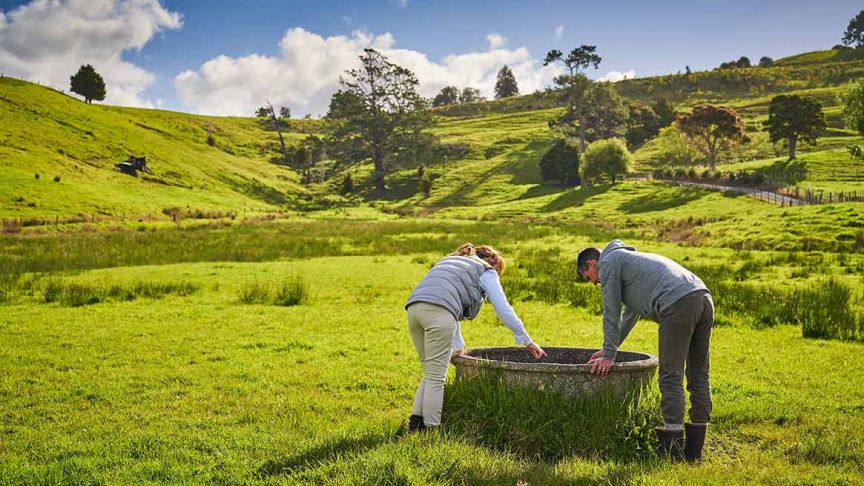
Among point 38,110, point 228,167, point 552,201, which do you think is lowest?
point 552,201

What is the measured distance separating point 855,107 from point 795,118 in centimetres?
865

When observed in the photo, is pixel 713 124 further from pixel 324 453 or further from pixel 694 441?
pixel 324 453

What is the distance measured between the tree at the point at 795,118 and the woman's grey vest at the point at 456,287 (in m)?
82.0

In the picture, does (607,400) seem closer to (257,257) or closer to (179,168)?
(257,257)

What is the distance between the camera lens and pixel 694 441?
7098 millimetres

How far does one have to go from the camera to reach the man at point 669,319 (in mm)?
6816

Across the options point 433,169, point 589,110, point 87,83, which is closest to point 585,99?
point 589,110

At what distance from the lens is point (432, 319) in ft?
23.9

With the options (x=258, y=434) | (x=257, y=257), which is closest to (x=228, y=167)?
(x=257, y=257)

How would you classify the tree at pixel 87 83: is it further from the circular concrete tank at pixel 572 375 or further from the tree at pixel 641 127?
the circular concrete tank at pixel 572 375

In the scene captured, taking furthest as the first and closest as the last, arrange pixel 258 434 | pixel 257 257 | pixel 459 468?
1. pixel 257 257
2. pixel 258 434
3. pixel 459 468

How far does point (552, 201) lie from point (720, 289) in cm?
6034

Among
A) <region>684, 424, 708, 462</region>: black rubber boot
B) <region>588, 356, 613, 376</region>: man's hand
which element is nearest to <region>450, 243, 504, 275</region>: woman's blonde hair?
<region>588, 356, 613, 376</region>: man's hand

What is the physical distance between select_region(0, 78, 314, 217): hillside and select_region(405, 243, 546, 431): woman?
5498 cm
